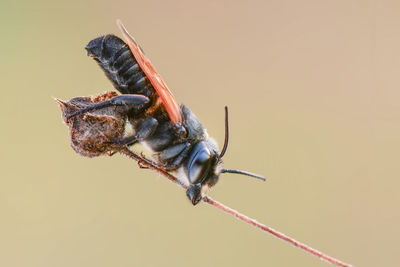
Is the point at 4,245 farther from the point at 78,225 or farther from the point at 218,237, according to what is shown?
the point at 218,237

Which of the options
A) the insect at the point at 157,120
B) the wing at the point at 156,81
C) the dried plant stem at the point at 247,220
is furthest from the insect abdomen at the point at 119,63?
the dried plant stem at the point at 247,220

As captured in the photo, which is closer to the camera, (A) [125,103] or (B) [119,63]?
(A) [125,103]

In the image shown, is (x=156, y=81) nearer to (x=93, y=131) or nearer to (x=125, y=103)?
(x=125, y=103)

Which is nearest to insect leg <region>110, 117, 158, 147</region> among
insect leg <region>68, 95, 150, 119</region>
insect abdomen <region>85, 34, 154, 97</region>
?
insect leg <region>68, 95, 150, 119</region>

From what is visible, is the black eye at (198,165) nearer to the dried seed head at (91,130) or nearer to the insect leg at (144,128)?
the insect leg at (144,128)

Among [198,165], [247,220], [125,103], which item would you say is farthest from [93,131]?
[247,220]

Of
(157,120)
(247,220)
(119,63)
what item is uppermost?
(119,63)

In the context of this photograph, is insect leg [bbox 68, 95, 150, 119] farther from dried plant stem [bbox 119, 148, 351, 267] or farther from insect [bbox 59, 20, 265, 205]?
dried plant stem [bbox 119, 148, 351, 267]

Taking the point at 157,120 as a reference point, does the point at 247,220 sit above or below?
below
